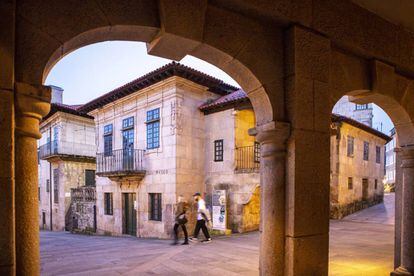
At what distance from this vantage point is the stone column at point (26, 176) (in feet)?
6.98

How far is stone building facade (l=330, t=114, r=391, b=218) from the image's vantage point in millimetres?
13586

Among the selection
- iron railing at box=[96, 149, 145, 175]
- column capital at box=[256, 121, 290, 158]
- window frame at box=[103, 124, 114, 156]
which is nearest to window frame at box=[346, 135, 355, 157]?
iron railing at box=[96, 149, 145, 175]

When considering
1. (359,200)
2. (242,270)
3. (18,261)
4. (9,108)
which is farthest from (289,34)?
(359,200)

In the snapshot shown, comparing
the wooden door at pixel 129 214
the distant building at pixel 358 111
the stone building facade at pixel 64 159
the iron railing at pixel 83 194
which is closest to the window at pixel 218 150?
the wooden door at pixel 129 214

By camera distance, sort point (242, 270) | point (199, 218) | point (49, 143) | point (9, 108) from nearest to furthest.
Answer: point (9, 108) → point (242, 270) → point (199, 218) → point (49, 143)

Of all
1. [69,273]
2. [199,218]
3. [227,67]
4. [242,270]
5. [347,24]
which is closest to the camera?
[227,67]

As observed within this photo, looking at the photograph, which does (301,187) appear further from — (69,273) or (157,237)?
(157,237)

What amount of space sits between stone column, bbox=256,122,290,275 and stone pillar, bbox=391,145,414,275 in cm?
248

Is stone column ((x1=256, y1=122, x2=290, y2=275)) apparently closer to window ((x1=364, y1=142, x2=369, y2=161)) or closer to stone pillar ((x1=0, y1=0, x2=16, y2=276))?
stone pillar ((x1=0, y1=0, x2=16, y2=276))

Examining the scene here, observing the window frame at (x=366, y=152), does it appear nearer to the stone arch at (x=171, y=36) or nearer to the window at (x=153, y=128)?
the window at (x=153, y=128)

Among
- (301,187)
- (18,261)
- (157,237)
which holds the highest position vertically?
(301,187)

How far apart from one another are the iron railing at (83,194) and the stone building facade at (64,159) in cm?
81

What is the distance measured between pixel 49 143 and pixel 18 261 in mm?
20233

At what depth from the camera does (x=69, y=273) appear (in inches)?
186
